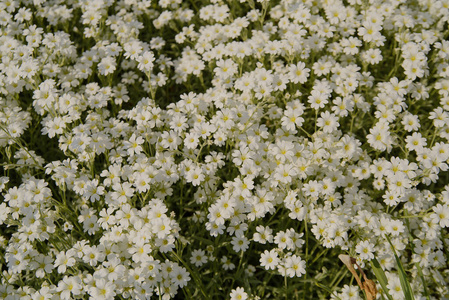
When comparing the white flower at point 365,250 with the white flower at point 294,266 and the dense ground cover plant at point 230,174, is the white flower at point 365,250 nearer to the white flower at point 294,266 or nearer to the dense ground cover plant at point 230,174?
the dense ground cover plant at point 230,174

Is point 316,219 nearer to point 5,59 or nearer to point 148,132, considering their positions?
point 148,132

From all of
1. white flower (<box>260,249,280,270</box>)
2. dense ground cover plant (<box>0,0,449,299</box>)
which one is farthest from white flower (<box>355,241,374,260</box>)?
white flower (<box>260,249,280,270</box>)

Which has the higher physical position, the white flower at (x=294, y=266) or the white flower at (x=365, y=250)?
the white flower at (x=365, y=250)

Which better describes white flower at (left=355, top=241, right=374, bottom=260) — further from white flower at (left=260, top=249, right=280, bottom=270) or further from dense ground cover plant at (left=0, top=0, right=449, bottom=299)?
white flower at (left=260, top=249, right=280, bottom=270)

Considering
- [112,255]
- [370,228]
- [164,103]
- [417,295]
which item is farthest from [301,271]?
[164,103]

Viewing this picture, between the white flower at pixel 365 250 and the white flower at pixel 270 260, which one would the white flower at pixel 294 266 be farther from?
the white flower at pixel 365 250

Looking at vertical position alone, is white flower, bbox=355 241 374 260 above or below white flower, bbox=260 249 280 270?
above

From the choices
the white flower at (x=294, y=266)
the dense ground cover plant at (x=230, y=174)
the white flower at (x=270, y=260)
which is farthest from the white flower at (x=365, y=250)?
the white flower at (x=270, y=260)

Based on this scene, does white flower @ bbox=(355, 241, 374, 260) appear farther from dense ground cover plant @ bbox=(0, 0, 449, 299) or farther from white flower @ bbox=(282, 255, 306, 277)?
white flower @ bbox=(282, 255, 306, 277)
